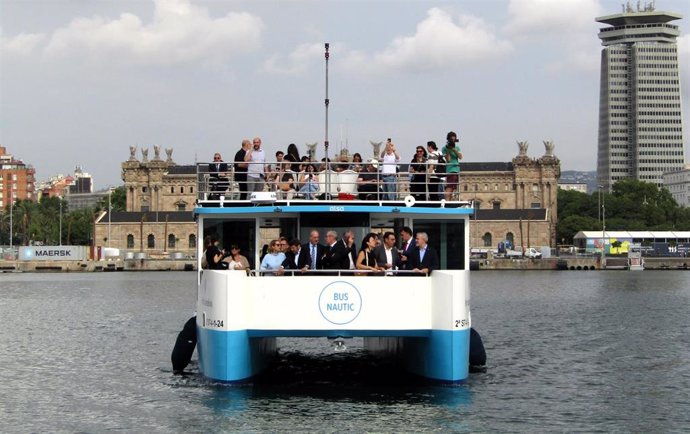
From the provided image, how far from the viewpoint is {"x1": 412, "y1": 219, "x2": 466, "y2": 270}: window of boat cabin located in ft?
→ 81.1

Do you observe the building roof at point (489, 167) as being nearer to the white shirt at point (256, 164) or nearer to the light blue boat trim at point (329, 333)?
the white shirt at point (256, 164)

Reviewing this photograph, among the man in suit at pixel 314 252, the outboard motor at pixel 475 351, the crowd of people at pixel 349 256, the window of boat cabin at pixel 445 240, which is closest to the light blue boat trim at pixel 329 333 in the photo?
the crowd of people at pixel 349 256

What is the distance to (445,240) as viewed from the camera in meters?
24.8

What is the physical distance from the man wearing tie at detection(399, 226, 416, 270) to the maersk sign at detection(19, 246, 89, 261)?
416 ft

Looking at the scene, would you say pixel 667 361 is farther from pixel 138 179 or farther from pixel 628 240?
pixel 138 179

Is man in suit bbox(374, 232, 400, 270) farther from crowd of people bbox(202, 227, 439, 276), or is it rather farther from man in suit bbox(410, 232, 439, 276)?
man in suit bbox(410, 232, 439, 276)

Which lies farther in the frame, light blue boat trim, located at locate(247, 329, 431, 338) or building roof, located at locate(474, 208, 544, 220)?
building roof, located at locate(474, 208, 544, 220)

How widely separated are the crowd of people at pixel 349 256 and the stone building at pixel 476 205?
458ft

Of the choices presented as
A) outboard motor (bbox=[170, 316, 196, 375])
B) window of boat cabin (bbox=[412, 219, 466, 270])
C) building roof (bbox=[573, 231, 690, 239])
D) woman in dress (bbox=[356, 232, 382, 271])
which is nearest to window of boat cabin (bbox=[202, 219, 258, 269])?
woman in dress (bbox=[356, 232, 382, 271])

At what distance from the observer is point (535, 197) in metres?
184

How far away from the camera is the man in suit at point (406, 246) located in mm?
22859

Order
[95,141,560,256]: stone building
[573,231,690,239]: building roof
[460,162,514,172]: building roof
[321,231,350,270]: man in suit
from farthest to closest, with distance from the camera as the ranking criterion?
[460,162,514,172]: building roof < [95,141,560,256]: stone building < [573,231,690,239]: building roof < [321,231,350,270]: man in suit

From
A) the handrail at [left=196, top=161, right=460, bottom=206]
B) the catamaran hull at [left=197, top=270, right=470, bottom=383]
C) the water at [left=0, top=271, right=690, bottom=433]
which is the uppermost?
the handrail at [left=196, top=161, right=460, bottom=206]

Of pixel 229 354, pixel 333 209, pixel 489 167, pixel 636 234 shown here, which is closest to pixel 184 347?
pixel 229 354
